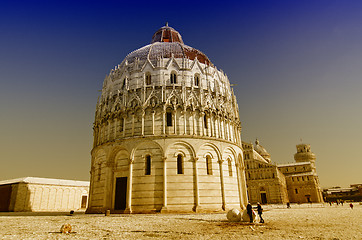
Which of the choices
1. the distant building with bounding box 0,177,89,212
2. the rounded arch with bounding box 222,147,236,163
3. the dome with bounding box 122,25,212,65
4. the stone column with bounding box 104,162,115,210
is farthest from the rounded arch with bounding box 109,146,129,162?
the distant building with bounding box 0,177,89,212

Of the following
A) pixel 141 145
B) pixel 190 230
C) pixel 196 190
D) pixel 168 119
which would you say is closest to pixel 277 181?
pixel 196 190

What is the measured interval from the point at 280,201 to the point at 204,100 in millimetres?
52275

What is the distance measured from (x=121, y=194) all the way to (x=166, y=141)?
23.5ft

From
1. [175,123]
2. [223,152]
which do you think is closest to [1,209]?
[175,123]

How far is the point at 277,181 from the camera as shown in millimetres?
69062

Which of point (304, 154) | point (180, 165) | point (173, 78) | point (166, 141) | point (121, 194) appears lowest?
point (121, 194)

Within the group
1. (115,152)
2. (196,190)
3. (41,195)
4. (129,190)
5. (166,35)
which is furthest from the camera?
(41,195)

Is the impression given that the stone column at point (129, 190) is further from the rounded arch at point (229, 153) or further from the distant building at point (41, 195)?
the distant building at point (41, 195)

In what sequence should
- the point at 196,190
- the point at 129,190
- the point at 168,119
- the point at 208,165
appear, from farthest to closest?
the point at 168,119 → the point at 208,165 → the point at 129,190 → the point at 196,190

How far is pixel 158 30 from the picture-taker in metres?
45.4

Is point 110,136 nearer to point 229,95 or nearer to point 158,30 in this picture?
point 229,95

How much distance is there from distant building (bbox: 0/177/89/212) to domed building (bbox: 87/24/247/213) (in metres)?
26.9

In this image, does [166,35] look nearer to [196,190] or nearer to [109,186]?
[109,186]

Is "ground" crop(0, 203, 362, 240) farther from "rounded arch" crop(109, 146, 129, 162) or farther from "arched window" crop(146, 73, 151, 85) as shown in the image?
"arched window" crop(146, 73, 151, 85)
